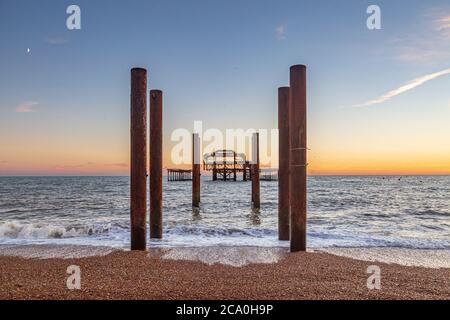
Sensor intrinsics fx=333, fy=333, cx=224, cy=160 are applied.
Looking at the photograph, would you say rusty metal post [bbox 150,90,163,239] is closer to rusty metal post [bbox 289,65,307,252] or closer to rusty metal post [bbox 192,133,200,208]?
rusty metal post [bbox 289,65,307,252]

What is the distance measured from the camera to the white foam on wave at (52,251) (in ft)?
17.9

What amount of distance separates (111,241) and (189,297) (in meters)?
4.34

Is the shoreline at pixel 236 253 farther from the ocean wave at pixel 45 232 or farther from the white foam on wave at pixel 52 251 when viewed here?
the ocean wave at pixel 45 232

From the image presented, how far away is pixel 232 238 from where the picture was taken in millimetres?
7520

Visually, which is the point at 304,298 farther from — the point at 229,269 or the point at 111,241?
the point at 111,241

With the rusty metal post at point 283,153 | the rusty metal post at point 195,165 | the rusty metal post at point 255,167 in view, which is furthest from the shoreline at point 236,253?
the rusty metal post at point 195,165

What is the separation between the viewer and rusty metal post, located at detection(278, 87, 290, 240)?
6344 mm

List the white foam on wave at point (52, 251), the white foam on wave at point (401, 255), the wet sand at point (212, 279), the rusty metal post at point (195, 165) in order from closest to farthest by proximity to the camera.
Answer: the wet sand at point (212, 279) < the white foam on wave at point (401, 255) < the white foam on wave at point (52, 251) < the rusty metal post at point (195, 165)

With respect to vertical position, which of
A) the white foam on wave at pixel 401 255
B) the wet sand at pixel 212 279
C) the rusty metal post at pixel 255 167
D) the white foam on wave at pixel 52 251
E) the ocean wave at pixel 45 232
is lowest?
the ocean wave at pixel 45 232

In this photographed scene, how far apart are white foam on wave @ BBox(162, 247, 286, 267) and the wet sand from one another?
18cm

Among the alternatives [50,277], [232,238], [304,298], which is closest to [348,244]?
[232,238]


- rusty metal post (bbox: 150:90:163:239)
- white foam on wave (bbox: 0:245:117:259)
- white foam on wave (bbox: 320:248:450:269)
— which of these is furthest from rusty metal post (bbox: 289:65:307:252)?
white foam on wave (bbox: 0:245:117:259)

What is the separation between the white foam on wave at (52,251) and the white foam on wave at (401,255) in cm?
406

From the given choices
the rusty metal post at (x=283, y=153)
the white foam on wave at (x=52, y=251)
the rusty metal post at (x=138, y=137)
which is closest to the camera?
the rusty metal post at (x=138, y=137)
